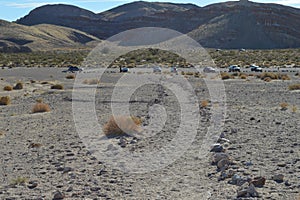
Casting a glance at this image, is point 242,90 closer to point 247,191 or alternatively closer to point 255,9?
point 247,191

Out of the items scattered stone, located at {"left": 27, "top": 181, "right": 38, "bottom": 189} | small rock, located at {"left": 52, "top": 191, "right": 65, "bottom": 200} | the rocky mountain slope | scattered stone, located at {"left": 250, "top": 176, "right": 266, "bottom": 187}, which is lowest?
scattered stone, located at {"left": 27, "top": 181, "right": 38, "bottom": 189}

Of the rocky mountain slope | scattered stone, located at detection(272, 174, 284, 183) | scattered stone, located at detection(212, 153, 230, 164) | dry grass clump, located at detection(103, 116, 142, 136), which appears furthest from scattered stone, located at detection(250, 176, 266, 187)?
the rocky mountain slope

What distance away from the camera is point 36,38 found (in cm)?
16150

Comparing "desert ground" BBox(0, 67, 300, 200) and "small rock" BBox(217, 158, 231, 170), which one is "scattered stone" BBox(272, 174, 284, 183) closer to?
"desert ground" BBox(0, 67, 300, 200)

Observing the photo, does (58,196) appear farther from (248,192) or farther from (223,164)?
(223,164)

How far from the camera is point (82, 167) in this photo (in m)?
12.5

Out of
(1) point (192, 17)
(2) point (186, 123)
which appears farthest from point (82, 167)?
(1) point (192, 17)

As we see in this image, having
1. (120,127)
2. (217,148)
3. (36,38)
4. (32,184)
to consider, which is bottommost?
(32,184)

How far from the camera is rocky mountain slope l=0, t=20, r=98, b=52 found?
141 meters

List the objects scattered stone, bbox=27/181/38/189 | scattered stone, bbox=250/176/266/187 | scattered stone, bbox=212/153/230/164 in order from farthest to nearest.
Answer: scattered stone, bbox=212/153/230/164 < scattered stone, bbox=27/181/38/189 < scattered stone, bbox=250/176/266/187

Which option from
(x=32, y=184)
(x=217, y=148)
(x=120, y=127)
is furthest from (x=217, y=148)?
(x=32, y=184)

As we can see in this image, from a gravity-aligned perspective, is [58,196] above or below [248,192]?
below

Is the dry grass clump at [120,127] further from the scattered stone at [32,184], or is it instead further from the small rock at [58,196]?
the small rock at [58,196]

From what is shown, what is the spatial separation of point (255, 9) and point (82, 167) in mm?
128719
